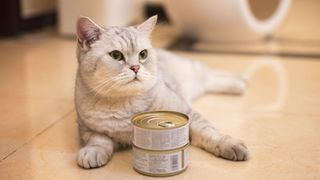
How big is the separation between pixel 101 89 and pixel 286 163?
1.73 feet

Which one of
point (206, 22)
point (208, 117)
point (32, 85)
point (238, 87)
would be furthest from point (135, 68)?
point (206, 22)

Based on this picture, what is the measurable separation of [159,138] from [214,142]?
229mm

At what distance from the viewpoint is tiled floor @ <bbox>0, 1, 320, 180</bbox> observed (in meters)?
1.28

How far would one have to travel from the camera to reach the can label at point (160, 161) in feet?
3.91

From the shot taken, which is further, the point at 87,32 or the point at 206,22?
the point at 206,22

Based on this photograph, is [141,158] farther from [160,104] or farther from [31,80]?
[31,80]

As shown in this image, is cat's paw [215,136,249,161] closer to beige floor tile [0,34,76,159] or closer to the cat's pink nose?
the cat's pink nose

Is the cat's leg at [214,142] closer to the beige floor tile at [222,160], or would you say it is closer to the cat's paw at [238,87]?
the beige floor tile at [222,160]

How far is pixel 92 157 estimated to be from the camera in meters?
1.27

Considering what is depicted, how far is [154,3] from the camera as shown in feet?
12.5

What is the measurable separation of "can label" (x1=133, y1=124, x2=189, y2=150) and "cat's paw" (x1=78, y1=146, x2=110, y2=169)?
14cm

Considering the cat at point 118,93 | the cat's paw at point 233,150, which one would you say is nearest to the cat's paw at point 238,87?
the cat at point 118,93

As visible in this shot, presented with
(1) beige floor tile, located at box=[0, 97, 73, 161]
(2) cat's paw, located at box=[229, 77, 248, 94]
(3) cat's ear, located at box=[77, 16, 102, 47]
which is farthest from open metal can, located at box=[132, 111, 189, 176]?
(2) cat's paw, located at box=[229, 77, 248, 94]

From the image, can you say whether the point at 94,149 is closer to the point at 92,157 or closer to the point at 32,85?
the point at 92,157
